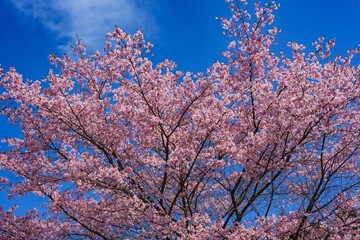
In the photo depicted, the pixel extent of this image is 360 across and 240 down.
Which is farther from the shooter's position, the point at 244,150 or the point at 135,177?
the point at 135,177

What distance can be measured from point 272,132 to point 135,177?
3.59 m

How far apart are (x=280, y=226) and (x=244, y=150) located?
185 cm

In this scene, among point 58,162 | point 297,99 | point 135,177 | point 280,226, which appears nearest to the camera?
point 280,226

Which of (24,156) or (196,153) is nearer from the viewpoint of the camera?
(196,153)

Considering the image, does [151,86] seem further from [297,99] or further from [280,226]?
[280,226]

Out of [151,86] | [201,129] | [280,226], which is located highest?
[151,86]

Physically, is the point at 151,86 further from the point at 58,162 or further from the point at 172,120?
the point at 58,162

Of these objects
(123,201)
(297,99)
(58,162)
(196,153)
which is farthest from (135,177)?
(297,99)

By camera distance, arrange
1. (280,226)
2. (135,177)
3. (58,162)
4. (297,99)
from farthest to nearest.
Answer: (58,162) < (135,177) < (297,99) < (280,226)

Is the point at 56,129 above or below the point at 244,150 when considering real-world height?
above

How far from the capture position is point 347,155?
402 inches

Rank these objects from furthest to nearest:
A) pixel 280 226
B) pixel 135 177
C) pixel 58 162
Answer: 1. pixel 58 162
2. pixel 135 177
3. pixel 280 226

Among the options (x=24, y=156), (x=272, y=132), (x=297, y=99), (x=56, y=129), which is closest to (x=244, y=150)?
(x=272, y=132)

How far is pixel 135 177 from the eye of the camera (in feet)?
32.3
